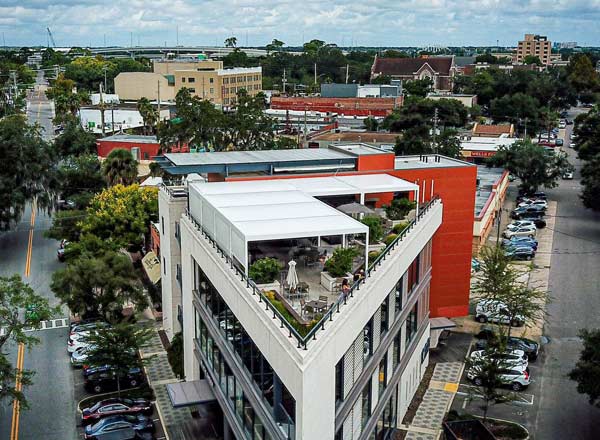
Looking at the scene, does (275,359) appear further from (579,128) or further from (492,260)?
(579,128)

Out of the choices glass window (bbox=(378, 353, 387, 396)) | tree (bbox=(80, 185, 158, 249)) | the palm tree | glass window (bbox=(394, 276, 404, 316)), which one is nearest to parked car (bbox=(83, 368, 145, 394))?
glass window (bbox=(378, 353, 387, 396))

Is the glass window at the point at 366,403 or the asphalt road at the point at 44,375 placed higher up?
the glass window at the point at 366,403

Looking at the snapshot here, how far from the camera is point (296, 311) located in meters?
23.2

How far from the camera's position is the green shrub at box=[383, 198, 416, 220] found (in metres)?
35.4

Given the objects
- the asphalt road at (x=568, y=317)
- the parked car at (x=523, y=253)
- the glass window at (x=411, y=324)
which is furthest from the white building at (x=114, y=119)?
the glass window at (x=411, y=324)

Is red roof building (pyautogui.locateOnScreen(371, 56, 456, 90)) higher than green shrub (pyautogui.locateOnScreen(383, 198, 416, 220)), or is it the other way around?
red roof building (pyautogui.locateOnScreen(371, 56, 456, 90))

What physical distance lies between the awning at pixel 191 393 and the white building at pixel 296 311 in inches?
5.8

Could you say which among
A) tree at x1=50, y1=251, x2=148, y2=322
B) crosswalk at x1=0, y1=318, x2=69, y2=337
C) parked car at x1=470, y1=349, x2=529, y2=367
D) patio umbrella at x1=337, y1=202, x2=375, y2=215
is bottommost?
crosswalk at x1=0, y1=318, x2=69, y2=337

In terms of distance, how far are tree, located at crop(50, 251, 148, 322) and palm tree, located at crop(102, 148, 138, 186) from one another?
2253cm

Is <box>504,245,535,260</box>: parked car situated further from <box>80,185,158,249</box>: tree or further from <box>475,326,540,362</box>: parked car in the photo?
<box>80,185,158,249</box>: tree

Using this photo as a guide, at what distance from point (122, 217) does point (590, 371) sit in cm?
3291

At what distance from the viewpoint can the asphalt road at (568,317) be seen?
108ft

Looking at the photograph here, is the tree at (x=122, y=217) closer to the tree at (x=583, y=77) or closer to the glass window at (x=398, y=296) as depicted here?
the glass window at (x=398, y=296)

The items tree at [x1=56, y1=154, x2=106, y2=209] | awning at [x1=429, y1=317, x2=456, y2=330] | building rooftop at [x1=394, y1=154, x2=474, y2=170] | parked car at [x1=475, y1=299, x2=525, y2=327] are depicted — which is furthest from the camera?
tree at [x1=56, y1=154, x2=106, y2=209]
